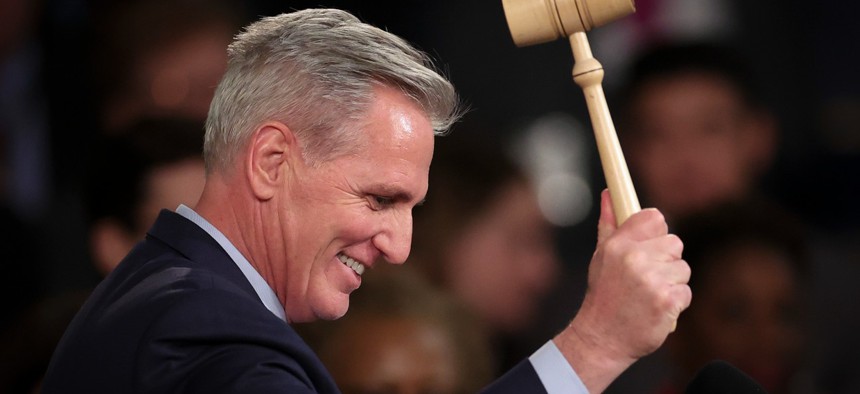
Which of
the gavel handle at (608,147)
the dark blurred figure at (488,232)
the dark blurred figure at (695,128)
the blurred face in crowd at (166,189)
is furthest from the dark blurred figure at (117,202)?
the gavel handle at (608,147)

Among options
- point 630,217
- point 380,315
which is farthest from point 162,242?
point 380,315

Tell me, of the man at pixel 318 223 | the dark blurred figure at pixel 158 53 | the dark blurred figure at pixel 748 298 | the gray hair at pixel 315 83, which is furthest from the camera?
the dark blurred figure at pixel 158 53

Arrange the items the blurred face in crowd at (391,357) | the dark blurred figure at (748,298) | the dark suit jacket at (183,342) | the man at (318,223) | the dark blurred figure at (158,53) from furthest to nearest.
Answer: the dark blurred figure at (158,53) → the dark blurred figure at (748,298) → the blurred face in crowd at (391,357) → the man at (318,223) → the dark suit jacket at (183,342)

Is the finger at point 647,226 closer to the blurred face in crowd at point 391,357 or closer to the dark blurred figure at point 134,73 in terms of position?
the blurred face in crowd at point 391,357

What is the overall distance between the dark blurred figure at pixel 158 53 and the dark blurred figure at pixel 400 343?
54cm

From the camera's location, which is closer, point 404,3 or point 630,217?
point 630,217

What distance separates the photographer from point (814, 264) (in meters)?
2.50

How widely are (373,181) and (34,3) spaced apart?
1.54 metres

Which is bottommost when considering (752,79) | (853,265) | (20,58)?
(853,265)

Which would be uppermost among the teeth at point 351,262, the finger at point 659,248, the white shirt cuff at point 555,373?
the teeth at point 351,262

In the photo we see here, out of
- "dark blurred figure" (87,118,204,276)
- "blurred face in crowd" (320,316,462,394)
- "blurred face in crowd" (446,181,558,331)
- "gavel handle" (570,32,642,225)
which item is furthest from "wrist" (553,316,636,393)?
"blurred face in crowd" (446,181,558,331)

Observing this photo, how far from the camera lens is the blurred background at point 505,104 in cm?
245

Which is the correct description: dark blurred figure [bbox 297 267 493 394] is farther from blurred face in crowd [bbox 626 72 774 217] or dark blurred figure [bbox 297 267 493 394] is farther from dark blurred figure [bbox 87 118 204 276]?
blurred face in crowd [bbox 626 72 774 217]

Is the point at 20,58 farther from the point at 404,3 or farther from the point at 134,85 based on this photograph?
the point at 404,3
